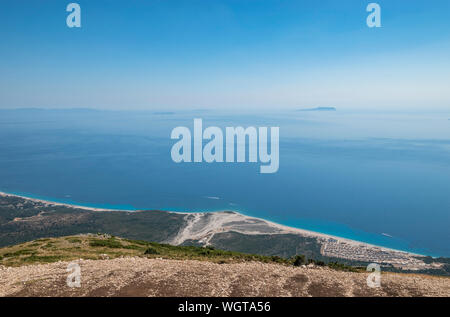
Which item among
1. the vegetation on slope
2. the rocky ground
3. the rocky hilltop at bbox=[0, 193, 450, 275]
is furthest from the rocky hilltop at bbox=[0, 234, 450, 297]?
the rocky hilltop at bbox=[0, 193, 450, 275]

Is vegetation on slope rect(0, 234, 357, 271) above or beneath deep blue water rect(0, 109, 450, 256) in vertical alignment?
above

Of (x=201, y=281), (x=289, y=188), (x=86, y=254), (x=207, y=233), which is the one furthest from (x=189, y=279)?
(x=289, y=188)

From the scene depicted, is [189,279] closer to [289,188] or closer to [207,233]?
[207,233]

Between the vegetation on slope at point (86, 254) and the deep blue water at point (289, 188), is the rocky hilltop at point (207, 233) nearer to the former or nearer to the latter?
the deep blue water at point (289, 188)

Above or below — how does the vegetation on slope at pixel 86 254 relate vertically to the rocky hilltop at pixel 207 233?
above

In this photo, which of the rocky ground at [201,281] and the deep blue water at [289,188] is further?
the deep blue water at [289,188]

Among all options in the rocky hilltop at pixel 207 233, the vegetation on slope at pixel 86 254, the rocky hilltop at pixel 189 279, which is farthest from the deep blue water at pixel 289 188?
the rocky hilltop at pixel 189 279

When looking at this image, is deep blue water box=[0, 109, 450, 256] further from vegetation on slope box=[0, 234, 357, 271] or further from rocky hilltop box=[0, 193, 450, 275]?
vegetation on slope box=[0, 234, 357, 271]
